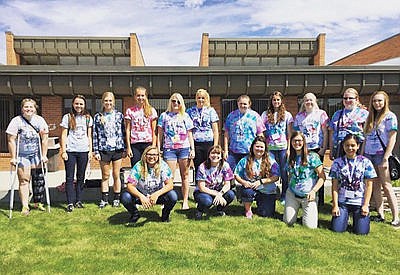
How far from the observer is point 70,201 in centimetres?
507

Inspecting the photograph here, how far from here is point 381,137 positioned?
4441mm

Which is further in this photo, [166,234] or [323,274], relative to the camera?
[166,234]

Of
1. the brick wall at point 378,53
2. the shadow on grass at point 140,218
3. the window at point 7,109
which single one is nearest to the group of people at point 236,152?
the shadow on grass at point 140,218

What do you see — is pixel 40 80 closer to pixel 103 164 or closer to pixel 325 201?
pixel 103 164

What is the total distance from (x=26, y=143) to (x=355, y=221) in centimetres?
502

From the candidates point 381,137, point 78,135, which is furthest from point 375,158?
point 78,135

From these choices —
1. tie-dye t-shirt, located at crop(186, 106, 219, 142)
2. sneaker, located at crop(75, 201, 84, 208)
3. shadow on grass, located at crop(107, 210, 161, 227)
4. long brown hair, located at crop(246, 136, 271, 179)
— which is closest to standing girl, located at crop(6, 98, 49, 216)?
sneaker, located at crop(75, 201, 84, 208)

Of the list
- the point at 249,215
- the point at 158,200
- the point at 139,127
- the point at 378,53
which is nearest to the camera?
the point at 158,200

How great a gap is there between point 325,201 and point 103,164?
412cm

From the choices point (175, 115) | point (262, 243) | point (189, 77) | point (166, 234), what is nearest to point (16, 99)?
point (189, 77)

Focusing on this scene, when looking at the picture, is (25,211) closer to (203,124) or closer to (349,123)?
(203,124)

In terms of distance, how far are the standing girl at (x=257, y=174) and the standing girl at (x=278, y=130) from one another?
1.30 ft

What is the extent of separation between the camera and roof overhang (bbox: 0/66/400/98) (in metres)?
8.81

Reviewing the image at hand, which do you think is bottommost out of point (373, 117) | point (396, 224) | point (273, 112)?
point (396, 224)
